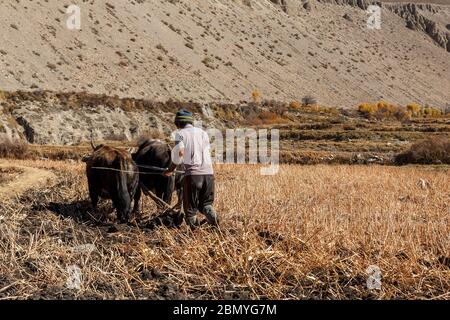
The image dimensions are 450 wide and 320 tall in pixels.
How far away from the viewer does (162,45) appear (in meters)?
59.7

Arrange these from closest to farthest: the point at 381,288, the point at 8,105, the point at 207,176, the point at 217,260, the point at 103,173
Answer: the point at 381,288 → the point at 217,260 → the point at 207,176 → the point at 103,173 → the point at 8,105

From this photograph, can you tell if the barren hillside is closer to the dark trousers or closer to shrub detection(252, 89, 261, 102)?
shrub detection(252, 89, 261, 102)

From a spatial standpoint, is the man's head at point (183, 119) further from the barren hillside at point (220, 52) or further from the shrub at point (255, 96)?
the shrub at point (255, 96)

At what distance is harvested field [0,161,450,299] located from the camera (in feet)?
20.4

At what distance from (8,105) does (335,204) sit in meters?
26.4

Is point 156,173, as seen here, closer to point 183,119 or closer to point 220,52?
point 183,119

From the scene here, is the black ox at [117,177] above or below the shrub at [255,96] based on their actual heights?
below

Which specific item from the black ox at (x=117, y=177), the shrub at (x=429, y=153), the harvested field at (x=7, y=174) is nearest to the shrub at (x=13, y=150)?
the harvested field at (x=7, y=174)

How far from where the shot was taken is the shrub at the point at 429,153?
2662 centimetres

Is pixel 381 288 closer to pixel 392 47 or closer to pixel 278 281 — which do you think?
pixel 278 281

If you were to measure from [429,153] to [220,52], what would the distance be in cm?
4287

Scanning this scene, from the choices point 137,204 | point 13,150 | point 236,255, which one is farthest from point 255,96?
point 236,255

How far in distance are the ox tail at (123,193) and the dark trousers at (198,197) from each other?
4.73 ft
